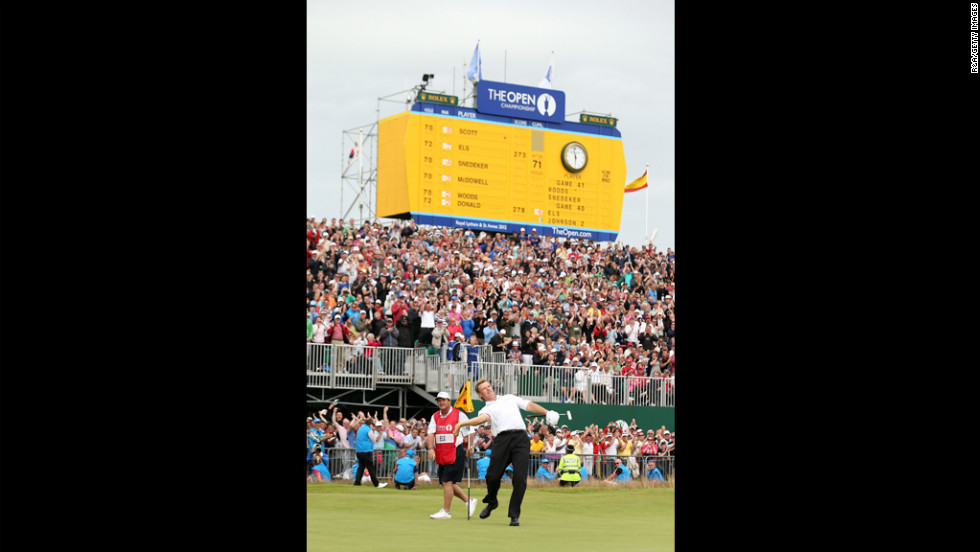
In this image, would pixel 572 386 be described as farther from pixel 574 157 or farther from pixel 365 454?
pixel 574 157

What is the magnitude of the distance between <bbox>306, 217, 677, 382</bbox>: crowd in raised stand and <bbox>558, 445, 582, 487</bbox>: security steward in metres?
4.05

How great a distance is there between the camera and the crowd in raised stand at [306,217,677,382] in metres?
25.5

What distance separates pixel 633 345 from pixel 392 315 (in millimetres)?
6245

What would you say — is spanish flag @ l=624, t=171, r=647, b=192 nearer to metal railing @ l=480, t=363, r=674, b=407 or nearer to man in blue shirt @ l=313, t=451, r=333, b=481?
metal railing @ l=480, t=363, r=674, b=407

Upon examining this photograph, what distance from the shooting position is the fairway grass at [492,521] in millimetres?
11742

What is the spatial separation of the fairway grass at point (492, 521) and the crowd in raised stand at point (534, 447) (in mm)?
561

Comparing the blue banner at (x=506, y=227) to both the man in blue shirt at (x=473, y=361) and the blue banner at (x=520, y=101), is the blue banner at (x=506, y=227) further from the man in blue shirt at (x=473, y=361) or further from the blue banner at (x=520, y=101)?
the man in blue shirt at (x=473, y=361)

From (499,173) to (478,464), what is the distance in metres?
16.5
